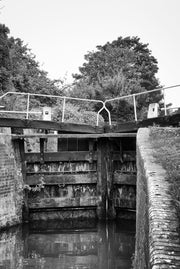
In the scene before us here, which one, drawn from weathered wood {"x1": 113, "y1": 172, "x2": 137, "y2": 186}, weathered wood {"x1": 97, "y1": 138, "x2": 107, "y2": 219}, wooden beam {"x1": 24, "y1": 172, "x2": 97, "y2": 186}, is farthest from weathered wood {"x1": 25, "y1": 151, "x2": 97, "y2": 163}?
weathered wood {"x1": 113, "y1": 172, "x2": 137, "y2": 186}

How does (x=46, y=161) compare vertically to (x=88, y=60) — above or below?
below

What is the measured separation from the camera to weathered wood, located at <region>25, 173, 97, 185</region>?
980 centimetres

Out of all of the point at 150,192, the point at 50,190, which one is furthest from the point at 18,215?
the point at 150,192

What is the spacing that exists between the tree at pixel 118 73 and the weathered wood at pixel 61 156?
8.41 m

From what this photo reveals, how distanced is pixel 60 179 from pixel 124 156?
191cm

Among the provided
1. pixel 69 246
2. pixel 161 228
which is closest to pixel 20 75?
pixel 69 246

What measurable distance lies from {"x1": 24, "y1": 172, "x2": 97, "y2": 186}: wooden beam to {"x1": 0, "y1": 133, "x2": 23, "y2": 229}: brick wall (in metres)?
0.34

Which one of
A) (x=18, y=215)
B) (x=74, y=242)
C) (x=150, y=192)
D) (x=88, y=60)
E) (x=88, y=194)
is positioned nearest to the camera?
(x=150, y=192)

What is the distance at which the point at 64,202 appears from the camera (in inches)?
389

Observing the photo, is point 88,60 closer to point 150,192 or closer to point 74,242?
point 74,242

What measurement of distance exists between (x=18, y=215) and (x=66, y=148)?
240 centimetres

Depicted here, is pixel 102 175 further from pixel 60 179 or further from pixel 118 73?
pixel 118 73

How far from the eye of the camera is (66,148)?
10586mm

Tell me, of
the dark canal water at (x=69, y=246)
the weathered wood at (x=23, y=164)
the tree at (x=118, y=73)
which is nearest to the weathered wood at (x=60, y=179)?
the weathered wood at (x=23, y=164)
